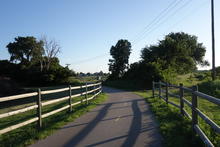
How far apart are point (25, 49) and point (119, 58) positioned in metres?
28.1

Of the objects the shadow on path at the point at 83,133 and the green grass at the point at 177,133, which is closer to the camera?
the green grass at the point at 177,133

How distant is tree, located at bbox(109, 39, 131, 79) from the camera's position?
70.8 meters

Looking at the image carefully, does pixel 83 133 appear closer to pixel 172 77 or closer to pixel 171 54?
pixel 172 77

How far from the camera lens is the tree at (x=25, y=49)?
69125 mm

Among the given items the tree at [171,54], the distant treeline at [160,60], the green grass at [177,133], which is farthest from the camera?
the tree at [171,54]

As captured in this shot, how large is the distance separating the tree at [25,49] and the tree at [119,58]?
69.6 feet

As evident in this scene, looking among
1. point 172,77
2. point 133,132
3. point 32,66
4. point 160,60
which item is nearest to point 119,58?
point 32,66

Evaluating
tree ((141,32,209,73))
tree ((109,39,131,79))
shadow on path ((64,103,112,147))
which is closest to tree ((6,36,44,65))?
tree ((109,39,131,79))

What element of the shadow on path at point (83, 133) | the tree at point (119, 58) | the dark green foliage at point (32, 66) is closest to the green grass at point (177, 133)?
the shadow on path at point (83, 133)

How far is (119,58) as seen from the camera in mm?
71688

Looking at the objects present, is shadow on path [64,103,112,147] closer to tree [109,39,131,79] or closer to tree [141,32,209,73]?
tree [141,32,209,73]

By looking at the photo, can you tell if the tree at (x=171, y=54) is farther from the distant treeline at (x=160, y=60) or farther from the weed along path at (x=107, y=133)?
the weed along path at (x=107, y=133)

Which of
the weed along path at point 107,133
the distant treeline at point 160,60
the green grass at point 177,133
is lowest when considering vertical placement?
the weed along path at point 107,133

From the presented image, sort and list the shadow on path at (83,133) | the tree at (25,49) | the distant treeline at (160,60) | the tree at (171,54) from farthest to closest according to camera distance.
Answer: the tree at (25,49) < the tree at (171,54) < the distant treeline at (160,60) < the shadow on path at (83,133)
